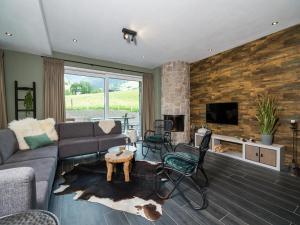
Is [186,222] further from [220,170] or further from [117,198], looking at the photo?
[220,170]

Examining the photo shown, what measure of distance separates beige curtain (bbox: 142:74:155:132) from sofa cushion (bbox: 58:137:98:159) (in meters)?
2.30

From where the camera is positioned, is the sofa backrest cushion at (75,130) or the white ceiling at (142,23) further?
the sofa backrest cushion at (75,130)

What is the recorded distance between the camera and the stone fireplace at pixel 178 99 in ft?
16.1

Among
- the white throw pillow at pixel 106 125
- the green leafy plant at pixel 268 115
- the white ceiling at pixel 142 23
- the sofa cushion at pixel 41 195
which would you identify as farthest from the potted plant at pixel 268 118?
the sofa cushion at pixel 41 195

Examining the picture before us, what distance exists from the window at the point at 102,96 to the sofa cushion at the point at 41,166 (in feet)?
8.17

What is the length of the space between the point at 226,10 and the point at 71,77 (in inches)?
164

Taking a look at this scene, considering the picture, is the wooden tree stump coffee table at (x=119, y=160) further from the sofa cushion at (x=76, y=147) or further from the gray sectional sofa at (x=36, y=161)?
the sofa cushion at (x=76, y=147)

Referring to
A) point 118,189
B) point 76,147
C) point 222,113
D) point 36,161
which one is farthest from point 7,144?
point 222,113

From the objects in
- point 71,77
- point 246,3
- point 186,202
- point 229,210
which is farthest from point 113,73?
point 229,210

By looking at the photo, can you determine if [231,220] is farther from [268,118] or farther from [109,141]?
[109,141]

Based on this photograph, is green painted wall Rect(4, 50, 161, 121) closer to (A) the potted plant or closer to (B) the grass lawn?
(B) the grass lawn

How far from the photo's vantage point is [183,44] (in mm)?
3652

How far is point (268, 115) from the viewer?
9.89 feet

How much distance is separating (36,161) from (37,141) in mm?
945
